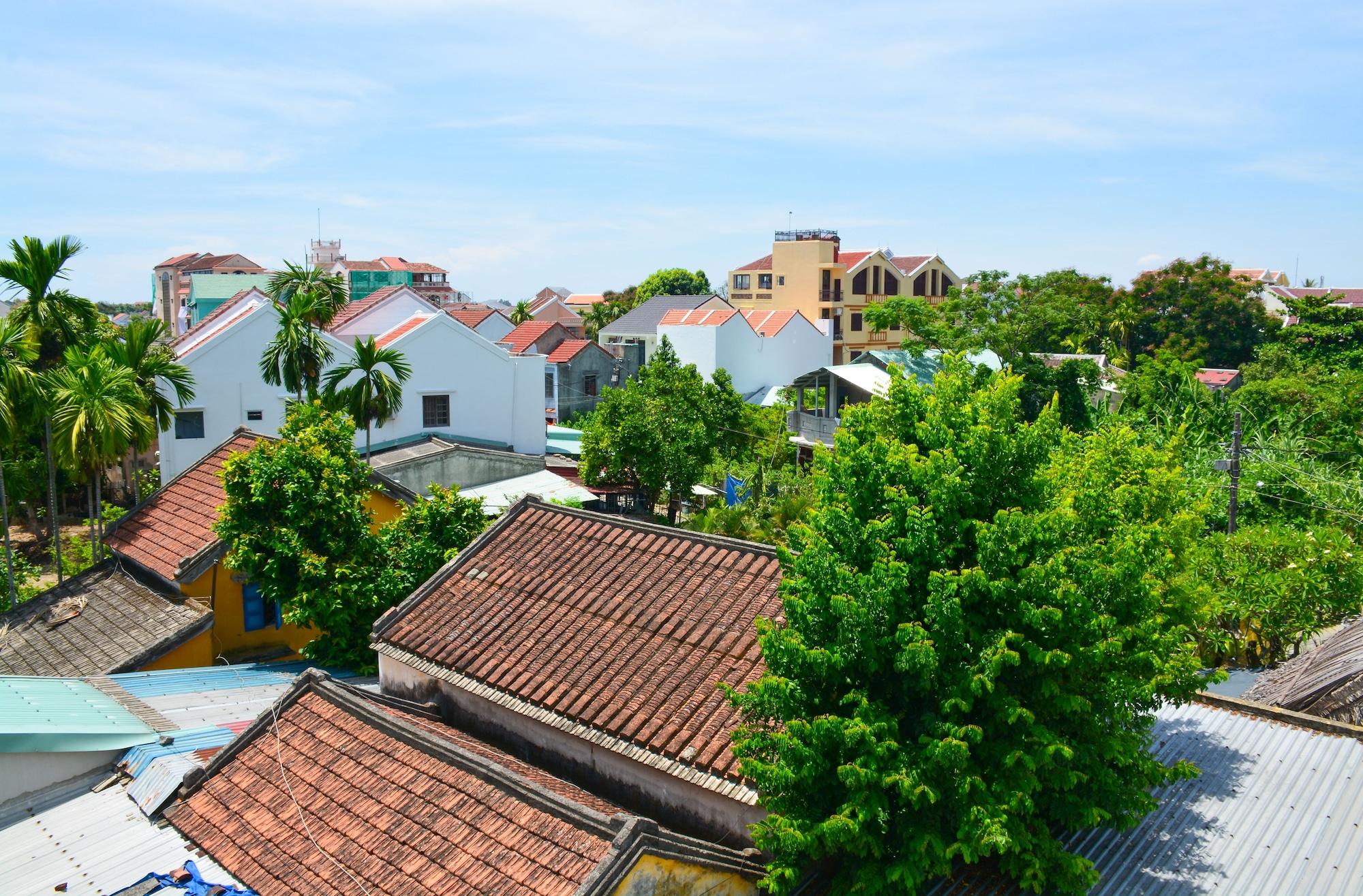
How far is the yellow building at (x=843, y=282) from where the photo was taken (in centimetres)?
6956

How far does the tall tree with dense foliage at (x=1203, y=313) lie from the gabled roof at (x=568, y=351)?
3579 centimetres

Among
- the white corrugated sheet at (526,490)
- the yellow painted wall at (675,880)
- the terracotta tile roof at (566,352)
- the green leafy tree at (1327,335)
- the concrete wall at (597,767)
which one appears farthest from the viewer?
the terracotta tile roof at (566,352)

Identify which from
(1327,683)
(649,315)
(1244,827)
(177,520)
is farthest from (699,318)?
(1244,827)

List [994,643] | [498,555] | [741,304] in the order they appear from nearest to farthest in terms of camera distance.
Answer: [994,643] → [498,555] → [741,304]

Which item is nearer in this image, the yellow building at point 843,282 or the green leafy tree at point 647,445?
the green leafy tree at point 647,445

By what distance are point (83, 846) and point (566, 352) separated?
4840cm

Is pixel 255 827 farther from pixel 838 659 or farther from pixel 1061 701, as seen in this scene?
pixel 1061 701

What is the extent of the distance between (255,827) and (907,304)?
36.3 metres

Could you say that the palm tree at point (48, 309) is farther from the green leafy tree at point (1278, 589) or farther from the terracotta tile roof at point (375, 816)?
the green leafy tree at point (1278, 589)

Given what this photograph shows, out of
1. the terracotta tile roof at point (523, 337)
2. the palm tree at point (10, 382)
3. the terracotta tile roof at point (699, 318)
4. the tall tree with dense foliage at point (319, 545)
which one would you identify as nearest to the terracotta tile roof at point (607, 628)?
the tall tree with dense foliage at point (319, 545)

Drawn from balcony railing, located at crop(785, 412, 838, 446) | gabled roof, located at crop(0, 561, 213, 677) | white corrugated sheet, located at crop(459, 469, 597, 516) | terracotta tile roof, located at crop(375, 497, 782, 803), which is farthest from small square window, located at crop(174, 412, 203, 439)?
balcony railing, located at crop(785, 412, 838, 446)

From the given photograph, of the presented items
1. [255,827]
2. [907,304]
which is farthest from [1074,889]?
[907,304]

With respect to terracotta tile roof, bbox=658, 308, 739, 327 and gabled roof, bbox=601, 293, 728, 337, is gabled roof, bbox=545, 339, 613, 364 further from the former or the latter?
gabled roof, bbox=601, 293, 728, 337

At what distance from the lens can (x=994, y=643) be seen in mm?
8258
